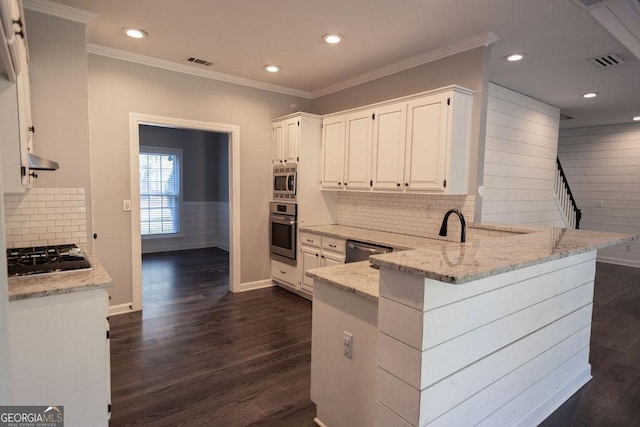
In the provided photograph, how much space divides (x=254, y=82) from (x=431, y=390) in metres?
4.19

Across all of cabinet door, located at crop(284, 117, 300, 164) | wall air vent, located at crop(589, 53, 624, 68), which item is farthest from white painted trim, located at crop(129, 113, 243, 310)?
wall air vent, located at crop(589, 53, 624, 68)

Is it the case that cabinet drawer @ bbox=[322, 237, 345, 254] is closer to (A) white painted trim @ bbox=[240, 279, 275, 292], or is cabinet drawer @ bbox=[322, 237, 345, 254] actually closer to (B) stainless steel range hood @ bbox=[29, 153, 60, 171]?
(A) white painted trim @ bbox=[240, 279, 275, 292]

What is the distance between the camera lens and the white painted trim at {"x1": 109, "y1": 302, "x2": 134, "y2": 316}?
378cm

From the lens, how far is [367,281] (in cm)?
192

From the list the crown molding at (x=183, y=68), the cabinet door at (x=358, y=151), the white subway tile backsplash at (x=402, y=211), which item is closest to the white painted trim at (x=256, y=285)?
the white subway tile backsplash at (x=402, y=211)

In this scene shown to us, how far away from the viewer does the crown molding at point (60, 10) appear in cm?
263

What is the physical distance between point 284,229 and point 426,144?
216cm

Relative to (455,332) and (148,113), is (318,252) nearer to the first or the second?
(148,113)

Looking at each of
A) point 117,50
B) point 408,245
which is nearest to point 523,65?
point 408,245

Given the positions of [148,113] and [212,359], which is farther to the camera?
[148,113]

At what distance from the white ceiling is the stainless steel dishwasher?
1.96 m

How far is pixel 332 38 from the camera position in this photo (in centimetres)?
322

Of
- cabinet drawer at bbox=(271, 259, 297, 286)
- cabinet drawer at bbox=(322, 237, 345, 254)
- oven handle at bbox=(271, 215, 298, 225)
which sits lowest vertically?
cabinet drawer at bbox=(271, 259, 297, 286)

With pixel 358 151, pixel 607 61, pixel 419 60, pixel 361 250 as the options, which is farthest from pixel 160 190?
pixel 607 61
